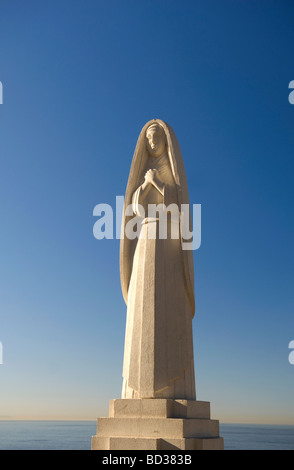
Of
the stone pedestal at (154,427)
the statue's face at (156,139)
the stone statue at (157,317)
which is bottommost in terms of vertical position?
the stone pedestal at (154,427)

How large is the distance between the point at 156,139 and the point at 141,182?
1048mm

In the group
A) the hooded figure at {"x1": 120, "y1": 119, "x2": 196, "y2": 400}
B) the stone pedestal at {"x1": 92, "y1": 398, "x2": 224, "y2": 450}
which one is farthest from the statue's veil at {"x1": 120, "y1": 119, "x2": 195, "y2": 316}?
the stone pedestal at {"x1": 92, "y1": 398, "x2": 224, "y2": 450}

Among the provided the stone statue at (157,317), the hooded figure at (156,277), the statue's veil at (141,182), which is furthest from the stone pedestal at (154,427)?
the statue's veil at (141,182)

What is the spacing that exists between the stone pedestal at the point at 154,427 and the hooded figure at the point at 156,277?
0.33m

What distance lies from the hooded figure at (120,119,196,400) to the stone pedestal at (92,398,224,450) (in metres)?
0.33

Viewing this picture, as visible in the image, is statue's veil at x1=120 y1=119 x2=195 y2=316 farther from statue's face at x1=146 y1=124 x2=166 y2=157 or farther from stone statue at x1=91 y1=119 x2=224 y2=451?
statue's face at x1=146 y1=124 x2=166 y2=157

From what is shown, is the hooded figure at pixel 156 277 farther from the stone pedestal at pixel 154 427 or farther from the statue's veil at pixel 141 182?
the stone pedestal at pixel 154 427

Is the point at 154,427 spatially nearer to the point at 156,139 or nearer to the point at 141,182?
the point at 141,182

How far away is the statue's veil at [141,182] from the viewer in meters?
9.23

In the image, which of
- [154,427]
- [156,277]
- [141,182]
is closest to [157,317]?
[156,277]
